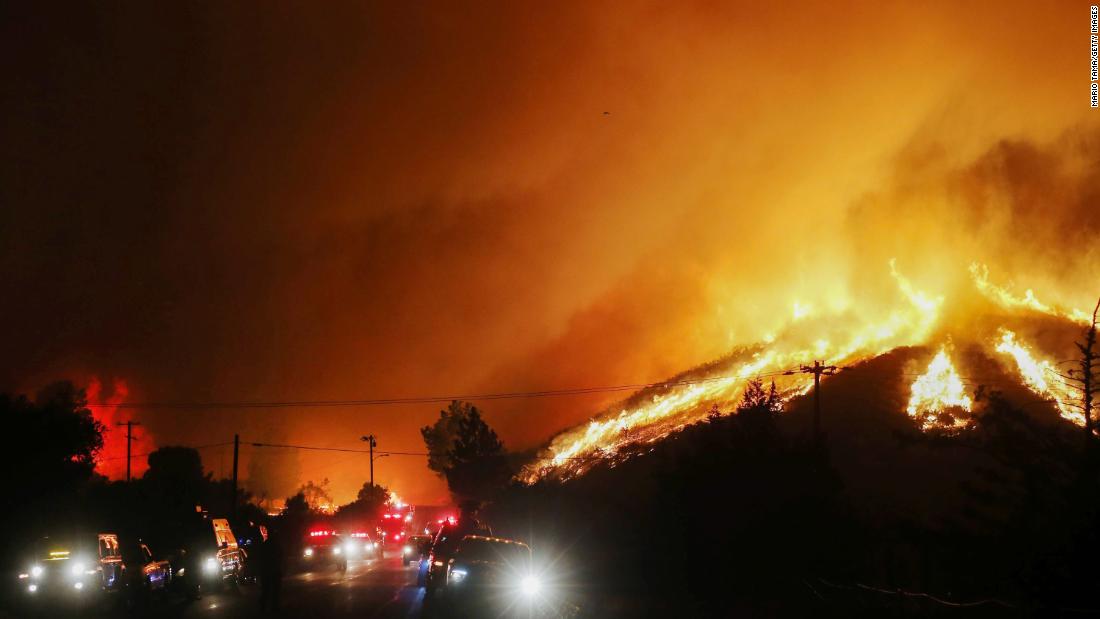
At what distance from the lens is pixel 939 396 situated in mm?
Result: 102000

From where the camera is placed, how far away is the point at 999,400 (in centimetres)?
1378

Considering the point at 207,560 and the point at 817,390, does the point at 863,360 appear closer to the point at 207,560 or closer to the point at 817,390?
the point at 817,390

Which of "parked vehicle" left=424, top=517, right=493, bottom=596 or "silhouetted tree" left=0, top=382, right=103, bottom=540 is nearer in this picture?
"parked vehicle" left=424, top=517, right=493, bottom=596

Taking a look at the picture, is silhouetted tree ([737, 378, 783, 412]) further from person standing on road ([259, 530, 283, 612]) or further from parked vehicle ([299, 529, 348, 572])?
parked vehicle ([299, 529, 348, 572])

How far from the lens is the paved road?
78.4ft

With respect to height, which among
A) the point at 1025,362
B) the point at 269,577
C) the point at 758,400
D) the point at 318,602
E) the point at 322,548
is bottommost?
the point at 318,602

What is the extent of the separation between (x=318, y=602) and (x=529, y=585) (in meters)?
8.47

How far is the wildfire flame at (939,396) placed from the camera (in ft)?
309

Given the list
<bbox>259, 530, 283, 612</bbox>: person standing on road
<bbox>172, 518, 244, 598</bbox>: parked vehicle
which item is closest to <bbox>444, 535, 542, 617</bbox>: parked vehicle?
<bbox>259, 530, 283, 612</bbox>: person standing on road

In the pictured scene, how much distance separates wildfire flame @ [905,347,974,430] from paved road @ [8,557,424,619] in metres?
67.9

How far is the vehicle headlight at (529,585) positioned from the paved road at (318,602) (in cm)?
291

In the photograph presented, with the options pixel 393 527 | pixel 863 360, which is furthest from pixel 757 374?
pixel 393 527

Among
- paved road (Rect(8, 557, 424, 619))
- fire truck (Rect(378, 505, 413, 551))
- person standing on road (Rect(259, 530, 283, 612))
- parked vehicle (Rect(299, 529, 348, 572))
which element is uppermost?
fire truck (Rect(378, 505, 413, 551))

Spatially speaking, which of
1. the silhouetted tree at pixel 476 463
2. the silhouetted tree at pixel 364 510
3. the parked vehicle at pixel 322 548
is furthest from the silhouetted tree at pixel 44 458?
the silhouetted tree at pixel 476 463
